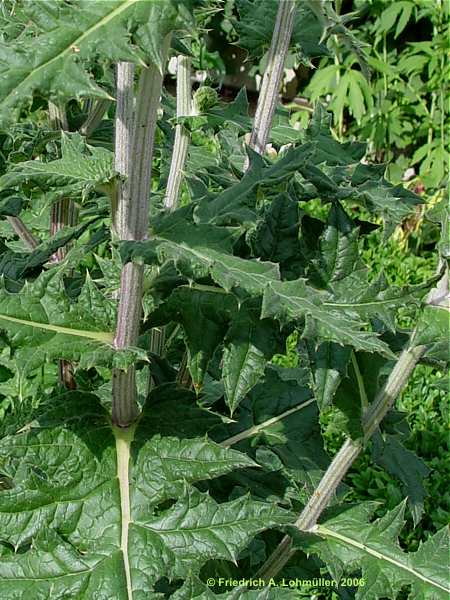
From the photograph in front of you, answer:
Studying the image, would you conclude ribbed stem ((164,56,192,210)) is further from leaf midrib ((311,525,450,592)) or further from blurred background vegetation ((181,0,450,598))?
blurred background vegetation ((181,0,450,598))

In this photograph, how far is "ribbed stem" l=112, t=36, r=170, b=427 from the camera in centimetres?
135

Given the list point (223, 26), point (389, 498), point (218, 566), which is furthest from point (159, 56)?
point (223, 26)

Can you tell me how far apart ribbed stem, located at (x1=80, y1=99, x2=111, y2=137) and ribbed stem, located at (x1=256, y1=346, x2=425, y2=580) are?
1.11 metres

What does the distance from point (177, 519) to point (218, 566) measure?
0.50 m

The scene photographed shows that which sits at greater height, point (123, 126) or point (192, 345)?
point (123, 126)

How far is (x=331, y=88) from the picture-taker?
19.5 feet

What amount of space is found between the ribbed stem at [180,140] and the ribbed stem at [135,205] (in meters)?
0.33

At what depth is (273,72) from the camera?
5.58 feet

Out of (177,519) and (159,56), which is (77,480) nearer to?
(177,519)

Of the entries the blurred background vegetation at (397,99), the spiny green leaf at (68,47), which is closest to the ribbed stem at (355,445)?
the spiny green leaf at (68,47)

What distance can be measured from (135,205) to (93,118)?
953mm

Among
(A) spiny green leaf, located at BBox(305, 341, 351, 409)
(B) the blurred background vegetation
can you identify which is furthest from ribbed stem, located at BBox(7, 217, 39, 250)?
(B) the blurred background vegetation

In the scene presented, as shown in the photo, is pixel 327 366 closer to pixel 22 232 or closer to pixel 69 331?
pixel 69 331

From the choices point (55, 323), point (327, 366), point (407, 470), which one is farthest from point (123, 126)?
point (407, 470)
